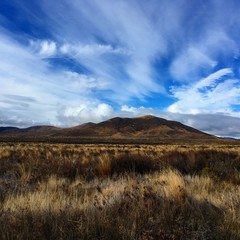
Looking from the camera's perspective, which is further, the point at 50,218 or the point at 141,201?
the point at 141,201

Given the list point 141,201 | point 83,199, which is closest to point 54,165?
point 83,199

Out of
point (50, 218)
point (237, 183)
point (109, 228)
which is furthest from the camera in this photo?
point (237, 183)

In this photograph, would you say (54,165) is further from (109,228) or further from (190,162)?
(109,228)

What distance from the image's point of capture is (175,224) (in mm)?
5129

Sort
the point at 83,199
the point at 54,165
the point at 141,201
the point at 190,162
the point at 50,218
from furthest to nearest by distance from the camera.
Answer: the point at 190,162 → the point at 54,165 → the point at 83,199 → the point at 141,201 → the point at 50,218

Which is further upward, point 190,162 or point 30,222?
point 190,162

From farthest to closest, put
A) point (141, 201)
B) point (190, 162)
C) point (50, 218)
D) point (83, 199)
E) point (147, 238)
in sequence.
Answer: point (190, 162) < point (83, 199) < point (141, 201) < point (50, 218) < point (147, 238)

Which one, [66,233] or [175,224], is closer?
[66,233]

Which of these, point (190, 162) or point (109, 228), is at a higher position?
point (190, 162)

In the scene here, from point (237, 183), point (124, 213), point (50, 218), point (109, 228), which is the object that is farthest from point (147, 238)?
point (237, 183)

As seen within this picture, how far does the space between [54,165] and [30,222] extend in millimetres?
7216

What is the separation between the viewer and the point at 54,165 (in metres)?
12.1

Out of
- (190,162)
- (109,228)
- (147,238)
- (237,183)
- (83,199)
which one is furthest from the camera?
(190,162)

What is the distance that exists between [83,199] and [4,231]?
2545 millimetres
